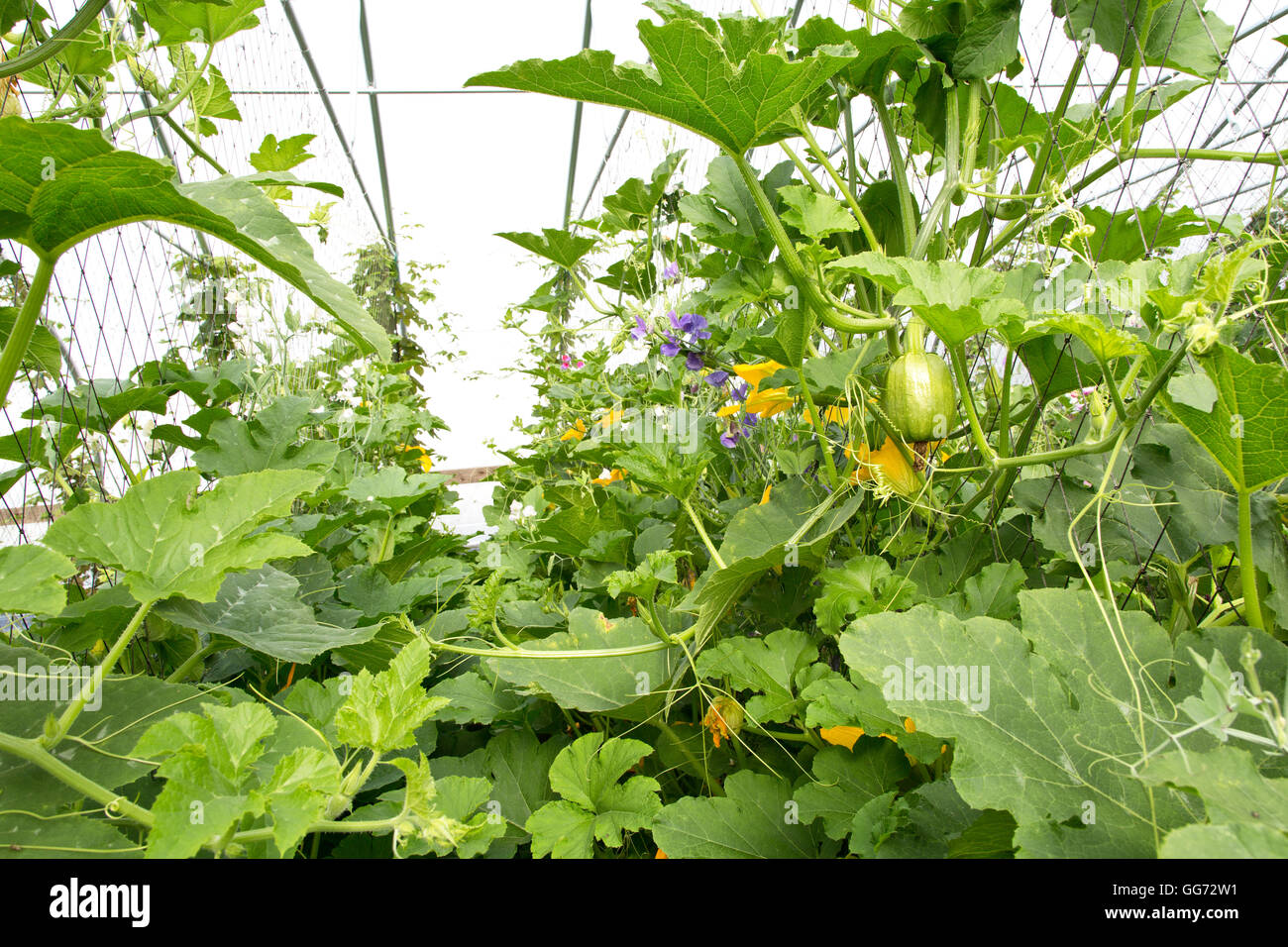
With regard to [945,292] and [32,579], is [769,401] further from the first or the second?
[32,579]

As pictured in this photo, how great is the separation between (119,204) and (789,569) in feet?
2.19

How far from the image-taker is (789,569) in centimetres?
78

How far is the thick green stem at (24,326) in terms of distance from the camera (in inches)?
17.0

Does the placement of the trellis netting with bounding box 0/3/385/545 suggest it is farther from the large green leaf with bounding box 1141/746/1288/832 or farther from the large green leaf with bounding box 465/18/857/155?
the large green leaf with bounding box 1141/746/1288/832

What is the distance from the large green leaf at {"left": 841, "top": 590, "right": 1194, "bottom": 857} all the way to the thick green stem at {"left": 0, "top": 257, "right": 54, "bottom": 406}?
0.56 metres

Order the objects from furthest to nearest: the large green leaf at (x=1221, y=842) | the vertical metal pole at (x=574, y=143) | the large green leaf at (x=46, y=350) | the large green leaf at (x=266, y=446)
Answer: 1. the vertical metal pole at (x=574, y=143)
2. the large green leaf at (x=266, y=446)
3. the large green leaf at (x=46, y=350)
4. the large green leaf at (x=1221, y=842)

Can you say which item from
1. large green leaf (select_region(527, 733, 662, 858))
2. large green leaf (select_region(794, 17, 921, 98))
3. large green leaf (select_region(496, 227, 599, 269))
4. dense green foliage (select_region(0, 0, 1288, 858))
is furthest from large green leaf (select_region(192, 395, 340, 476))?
large green leaf (select_region(794, 17, 921, 98))

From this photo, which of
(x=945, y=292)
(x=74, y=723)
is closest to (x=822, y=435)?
(x=945, y=292)

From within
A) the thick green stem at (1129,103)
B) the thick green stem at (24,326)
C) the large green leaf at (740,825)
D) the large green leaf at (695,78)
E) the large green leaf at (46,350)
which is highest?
the thick green stem at (1129,103)

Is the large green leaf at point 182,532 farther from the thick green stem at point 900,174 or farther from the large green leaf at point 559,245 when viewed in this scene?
the large green leaf at point 559,245

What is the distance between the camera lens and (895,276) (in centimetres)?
52

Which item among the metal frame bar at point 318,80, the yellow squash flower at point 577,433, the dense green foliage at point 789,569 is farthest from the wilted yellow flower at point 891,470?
the metal frame bar at point 318,80
